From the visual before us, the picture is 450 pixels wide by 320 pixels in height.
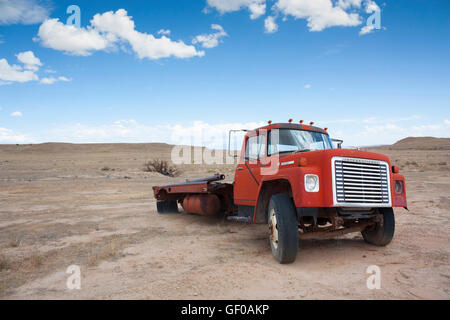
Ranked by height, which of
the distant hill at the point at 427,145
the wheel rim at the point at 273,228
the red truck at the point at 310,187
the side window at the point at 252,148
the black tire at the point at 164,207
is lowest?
the black tire at the point at 164,207

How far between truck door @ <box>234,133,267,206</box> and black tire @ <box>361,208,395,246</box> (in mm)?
2196

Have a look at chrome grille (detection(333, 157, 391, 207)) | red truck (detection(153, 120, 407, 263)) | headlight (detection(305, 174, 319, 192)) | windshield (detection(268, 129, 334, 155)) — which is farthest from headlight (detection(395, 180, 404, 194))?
Result: headlight (detection(305, 174, 319, 192))

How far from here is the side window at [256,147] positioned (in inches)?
235

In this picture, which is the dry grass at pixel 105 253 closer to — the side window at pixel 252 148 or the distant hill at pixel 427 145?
the side window at pixel 252 148

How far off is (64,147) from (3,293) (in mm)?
99619

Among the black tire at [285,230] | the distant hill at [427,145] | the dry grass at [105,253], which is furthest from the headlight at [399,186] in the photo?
the distant hill at [427,145]

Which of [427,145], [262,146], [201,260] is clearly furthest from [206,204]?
[427,145]

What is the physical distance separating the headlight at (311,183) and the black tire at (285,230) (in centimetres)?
47

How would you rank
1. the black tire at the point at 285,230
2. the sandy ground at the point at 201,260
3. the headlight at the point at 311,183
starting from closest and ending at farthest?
the sandy ground at the point at 201,260, the headlight at the point at 311,183, the black tire at the point at 285,230

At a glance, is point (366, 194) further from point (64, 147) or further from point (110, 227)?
point (64, 147)

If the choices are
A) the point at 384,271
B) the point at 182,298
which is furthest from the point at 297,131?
the point at 182,298

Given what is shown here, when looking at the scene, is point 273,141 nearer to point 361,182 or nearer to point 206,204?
point 361,182

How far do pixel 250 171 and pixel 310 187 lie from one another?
188 centimetres

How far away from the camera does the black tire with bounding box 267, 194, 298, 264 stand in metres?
4.53
